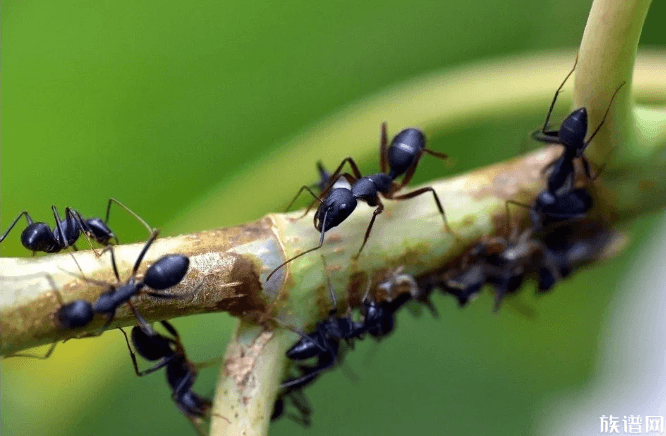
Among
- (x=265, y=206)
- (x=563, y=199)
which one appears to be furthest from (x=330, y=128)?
(x=563, y=199)

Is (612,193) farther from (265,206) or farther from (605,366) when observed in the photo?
(265,206)

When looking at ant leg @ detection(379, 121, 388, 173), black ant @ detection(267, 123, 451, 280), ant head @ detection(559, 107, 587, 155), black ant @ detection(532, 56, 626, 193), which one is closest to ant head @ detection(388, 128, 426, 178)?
black ant @ detection(267, 123, 451, 280)

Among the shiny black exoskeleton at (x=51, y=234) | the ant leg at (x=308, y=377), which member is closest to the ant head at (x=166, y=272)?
the shiny black exoskeleton at (x=51, y=234)

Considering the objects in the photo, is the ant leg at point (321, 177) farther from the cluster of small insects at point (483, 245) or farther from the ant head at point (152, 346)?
the ant head at point (152, 346)

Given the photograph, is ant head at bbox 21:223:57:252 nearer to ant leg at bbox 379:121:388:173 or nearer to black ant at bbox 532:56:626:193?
ant leg at bbox 379:121:388:173

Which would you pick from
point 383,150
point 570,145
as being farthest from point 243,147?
point 570,145

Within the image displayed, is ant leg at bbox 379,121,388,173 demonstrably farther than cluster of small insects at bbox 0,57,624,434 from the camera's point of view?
Yes
